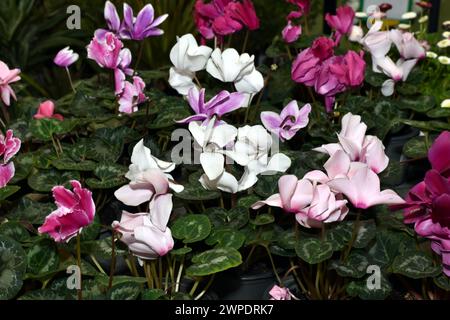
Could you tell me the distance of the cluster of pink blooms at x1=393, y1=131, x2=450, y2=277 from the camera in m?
0.89

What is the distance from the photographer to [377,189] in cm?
94

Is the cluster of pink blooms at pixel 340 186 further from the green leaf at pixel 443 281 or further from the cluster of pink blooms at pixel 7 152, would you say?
the cluster of pink blooms at pixel 7 152

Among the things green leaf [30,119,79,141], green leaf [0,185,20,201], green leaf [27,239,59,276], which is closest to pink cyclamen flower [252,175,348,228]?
green leaf [27,239,59,276]

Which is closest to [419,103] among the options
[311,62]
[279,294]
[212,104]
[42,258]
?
[311,62]

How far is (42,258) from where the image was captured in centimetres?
103

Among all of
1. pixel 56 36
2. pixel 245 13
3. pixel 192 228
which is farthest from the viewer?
pixel 56 36

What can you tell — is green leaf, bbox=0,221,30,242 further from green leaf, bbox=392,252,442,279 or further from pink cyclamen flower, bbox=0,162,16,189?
green leaf, bbox=392,252,442,279

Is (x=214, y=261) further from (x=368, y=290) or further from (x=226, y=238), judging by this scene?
(x=368, y=290)

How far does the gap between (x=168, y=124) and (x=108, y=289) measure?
51 centimetres

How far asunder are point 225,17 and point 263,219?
569mm

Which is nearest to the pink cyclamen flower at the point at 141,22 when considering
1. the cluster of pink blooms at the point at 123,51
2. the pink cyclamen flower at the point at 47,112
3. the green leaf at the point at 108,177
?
the cluster of pink blooms at the point at 123,51

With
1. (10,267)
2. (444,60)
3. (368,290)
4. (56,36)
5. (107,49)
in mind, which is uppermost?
(107,49)

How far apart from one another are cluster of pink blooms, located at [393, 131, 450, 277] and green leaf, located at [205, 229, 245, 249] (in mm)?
244
